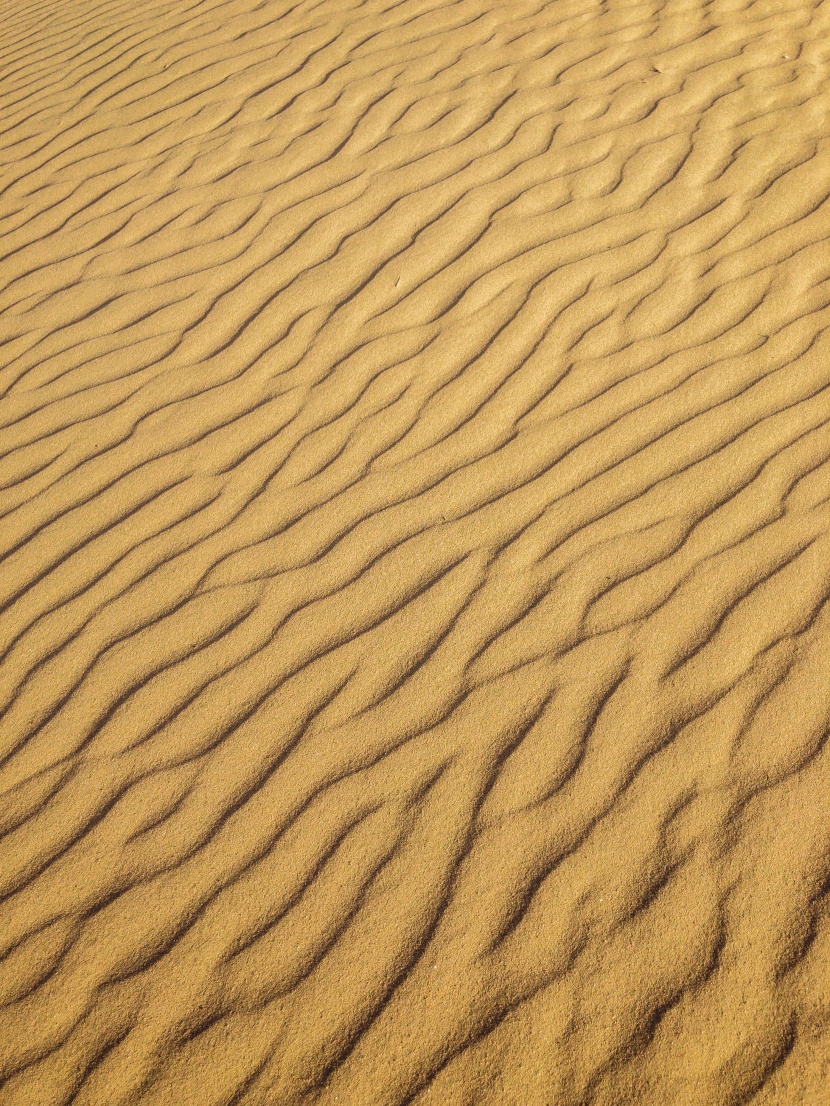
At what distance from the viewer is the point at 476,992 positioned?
1.76m

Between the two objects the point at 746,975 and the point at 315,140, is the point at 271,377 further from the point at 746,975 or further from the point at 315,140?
the point at 746,975

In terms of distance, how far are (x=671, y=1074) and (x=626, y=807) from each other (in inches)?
20.4

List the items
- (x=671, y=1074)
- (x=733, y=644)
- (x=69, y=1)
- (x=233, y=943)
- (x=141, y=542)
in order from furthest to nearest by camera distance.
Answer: (x=69, y=1), (x=141, y=542), (x=733, y=644), (x=233, y=943), (x=671, y=1074)

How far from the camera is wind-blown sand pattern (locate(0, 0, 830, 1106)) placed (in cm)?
177

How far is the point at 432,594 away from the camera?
8.08ft

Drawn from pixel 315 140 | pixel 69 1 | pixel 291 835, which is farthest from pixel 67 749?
pixel 69 1

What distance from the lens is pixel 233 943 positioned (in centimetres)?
190

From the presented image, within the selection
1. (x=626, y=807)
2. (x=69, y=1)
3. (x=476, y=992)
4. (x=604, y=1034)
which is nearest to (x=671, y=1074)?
(x=604, y=1034)

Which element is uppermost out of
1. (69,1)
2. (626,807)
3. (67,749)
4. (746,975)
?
(69,1)

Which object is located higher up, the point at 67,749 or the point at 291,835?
the point at 67,749

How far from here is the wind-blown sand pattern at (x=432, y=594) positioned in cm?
177

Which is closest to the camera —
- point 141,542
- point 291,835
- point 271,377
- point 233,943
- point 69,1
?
point 233,943

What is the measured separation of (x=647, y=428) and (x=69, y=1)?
18.9ft

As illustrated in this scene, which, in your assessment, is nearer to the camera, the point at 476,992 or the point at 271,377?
the point at 476,992
